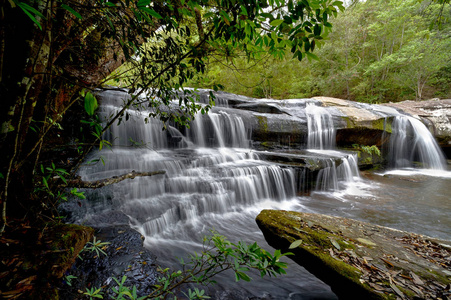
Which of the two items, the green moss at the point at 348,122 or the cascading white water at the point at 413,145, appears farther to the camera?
the cascading white water at the point at 413,145

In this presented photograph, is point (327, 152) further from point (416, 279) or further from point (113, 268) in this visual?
point (113, 268)

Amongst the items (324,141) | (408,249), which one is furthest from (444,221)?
(324,141)

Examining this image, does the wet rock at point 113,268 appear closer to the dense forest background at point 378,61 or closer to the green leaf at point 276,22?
the green leaf at point 276,22

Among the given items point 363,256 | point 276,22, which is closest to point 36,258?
point 276,22

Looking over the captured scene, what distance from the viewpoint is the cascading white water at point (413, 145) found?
1059 cm

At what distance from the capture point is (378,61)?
15719 millimetres

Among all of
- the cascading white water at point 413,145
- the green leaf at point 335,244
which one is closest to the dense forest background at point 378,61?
the cascading white water at point 413,145

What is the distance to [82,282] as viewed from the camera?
1.85 meters

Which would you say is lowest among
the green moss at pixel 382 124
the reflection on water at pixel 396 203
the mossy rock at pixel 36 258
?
the reflection on water at pixel 396 203

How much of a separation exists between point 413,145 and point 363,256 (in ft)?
41.5

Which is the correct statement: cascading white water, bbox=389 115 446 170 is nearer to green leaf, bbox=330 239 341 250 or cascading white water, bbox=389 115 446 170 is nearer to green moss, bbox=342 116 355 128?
green moss, bbox=342 116 355 128

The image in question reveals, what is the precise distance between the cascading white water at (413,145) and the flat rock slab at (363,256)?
33.9 ft

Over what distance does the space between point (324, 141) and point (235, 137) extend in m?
4.62

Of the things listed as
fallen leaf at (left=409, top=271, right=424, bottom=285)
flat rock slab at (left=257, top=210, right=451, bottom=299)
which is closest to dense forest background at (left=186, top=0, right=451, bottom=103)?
flat rock slab at (left=257, top=210, right=451, bottom=299)
